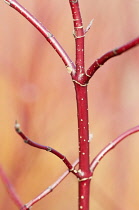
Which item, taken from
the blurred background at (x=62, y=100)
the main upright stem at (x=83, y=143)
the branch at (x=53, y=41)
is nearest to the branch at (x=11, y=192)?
the main upright stem at (x=83, y=143)

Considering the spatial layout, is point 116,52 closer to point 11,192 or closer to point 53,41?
point 53,41

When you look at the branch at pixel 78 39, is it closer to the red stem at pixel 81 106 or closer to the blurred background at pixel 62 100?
the red stem at pixel 81 106

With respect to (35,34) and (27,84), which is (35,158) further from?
(35,34)

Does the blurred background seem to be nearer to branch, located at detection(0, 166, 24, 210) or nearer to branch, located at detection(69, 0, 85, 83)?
branch, located at detection(0, 166, 24, 210)

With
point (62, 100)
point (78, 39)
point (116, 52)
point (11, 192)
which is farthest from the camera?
point (62, 100)

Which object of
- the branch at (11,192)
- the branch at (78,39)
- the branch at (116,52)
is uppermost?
the branch at (78,39)

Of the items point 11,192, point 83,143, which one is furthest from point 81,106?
point 11,192

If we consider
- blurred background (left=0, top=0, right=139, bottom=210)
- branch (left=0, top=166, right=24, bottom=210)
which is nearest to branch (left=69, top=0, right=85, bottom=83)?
branch (left=0, top=166, right=24, bottom=210)

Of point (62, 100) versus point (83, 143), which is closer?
point (83, 143)
